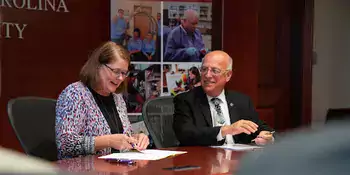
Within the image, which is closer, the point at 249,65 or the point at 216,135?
the point at 216,135

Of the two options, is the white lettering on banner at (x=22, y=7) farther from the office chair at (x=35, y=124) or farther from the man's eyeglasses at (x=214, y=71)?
the man's eyeglasses at (x=214, y=71)

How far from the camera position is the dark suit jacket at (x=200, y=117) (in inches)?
113

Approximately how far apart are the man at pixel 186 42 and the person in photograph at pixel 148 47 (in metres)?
0.12

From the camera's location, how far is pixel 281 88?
16.9 feet

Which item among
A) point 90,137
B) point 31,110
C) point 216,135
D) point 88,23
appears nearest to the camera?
point 90,137

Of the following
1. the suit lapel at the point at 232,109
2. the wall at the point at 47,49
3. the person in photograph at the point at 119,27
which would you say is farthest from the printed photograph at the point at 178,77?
the suit lapel at the point at 232,109

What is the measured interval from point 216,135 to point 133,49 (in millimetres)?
1593

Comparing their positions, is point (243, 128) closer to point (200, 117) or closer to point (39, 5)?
point (200, 117)

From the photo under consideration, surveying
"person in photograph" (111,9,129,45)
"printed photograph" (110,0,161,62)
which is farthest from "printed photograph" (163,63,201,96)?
"person in photograph" (111,9,129,45)

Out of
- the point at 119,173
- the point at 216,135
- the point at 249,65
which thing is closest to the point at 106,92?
the point at 216,135

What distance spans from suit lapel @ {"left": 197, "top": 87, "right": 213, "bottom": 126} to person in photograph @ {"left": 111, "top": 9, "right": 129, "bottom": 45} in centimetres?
126

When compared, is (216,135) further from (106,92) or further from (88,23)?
(88,23)

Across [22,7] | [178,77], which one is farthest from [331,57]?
[22,7]

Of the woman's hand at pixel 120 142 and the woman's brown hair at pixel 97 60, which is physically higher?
the woman's brown hair at pixel 97 60
